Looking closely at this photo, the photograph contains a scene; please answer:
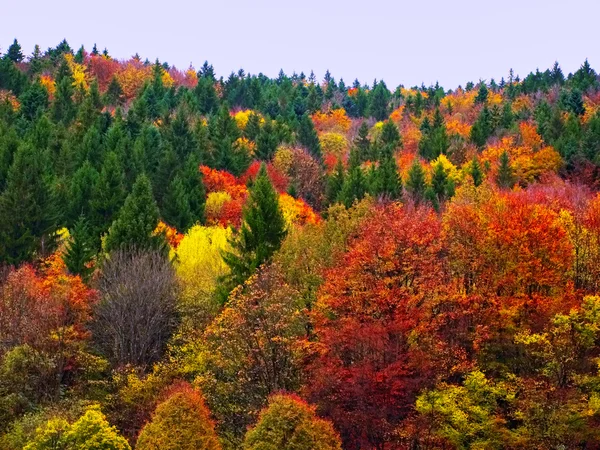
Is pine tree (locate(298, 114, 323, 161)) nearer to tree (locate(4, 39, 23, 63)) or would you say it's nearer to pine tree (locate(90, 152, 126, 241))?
pine tree (locate(90, 152, 126, 241))

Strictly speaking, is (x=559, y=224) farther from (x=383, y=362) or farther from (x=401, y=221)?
(x=383, y=362)

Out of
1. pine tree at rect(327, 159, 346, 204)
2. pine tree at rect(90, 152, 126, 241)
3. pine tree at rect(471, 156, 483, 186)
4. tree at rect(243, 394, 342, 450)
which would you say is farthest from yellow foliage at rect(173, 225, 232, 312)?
pine tree at rect(471, 156, 483, 186)

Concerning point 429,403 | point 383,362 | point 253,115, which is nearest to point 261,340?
point 383,362

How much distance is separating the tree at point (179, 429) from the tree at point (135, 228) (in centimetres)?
1914

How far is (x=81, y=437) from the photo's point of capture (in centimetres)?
2309

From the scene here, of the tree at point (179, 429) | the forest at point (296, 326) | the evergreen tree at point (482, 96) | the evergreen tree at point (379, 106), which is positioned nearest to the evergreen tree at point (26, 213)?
the forest at point (296, 326)

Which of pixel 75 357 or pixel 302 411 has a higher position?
pixel 75 357

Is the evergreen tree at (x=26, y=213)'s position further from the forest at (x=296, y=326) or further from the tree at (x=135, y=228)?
the tree at (x=135, y=228)

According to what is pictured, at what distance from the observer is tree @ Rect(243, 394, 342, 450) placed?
2131 cm

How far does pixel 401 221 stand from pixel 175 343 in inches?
563

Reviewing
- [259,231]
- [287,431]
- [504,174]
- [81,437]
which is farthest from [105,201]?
[504,174]

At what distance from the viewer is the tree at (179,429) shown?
22953 millimetres

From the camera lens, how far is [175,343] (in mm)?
35406

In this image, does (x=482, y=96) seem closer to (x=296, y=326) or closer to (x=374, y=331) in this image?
(x=296, y=326)
